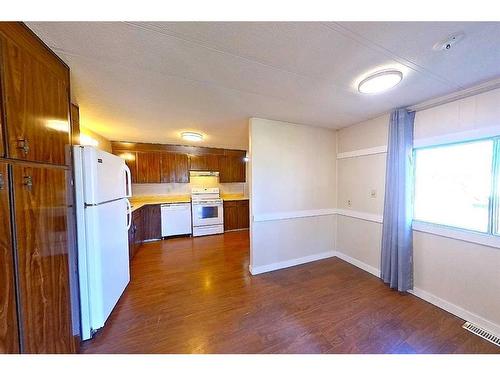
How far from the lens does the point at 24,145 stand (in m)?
0.97

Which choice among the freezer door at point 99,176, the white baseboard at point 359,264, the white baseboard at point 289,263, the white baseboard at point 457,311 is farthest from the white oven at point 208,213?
the white baseboard at point 457,311

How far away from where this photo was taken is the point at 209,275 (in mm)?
2672

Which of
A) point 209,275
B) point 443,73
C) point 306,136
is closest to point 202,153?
point 306,136

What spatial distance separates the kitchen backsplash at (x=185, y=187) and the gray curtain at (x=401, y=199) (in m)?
4.09

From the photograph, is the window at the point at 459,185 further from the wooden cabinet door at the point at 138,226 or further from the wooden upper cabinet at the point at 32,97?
the wooden cabinet door at the point at 138,226

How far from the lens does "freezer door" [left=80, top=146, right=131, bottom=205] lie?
1542 millimetres

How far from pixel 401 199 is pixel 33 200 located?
3277 millimetres

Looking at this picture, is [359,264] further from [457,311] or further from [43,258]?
[43,258]

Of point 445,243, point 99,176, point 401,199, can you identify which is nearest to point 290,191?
point 401,199

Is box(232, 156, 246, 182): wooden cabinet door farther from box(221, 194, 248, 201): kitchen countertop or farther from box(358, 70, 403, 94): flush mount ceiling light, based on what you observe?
box(358, 70, 403, 94): flush mount ceiling light

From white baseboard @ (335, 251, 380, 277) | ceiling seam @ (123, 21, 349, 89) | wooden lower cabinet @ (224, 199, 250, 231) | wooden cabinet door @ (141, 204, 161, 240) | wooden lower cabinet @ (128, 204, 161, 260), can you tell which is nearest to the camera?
ceiling seam @ (123, 21, 349, 89)

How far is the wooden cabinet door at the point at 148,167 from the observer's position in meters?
4.41

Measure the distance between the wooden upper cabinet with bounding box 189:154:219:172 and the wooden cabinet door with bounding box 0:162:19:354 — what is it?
4105 millimetres

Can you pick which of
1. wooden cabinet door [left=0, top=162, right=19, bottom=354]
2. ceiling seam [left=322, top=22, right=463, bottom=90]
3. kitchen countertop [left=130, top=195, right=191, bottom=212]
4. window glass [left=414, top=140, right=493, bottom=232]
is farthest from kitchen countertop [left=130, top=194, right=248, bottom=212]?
ceiling seam [left=322, top=22, right=463, bottom=90]
